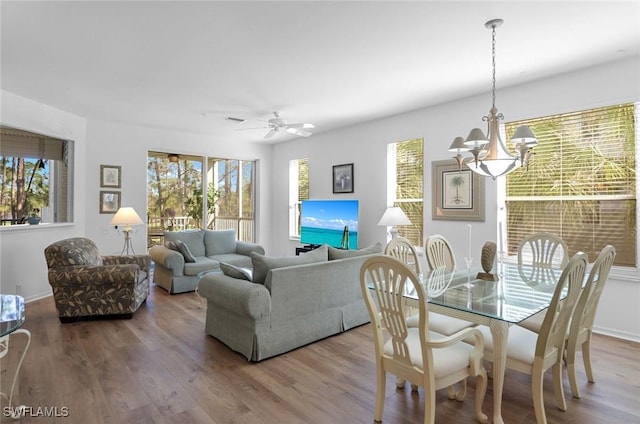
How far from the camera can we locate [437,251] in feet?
11.8

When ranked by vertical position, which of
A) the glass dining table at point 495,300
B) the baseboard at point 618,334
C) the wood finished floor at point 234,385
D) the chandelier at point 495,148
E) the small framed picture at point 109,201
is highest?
the chandelier at point 495,148

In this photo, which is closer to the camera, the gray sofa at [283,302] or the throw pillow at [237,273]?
Answer: the gray sofa at [283,302]

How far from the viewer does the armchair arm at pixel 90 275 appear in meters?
3.79

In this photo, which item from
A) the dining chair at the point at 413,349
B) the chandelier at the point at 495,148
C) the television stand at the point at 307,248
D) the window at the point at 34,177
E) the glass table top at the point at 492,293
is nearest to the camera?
the dining chair at the point at 413,349

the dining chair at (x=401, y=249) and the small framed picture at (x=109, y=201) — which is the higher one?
the small framed picture at (x=109, y=201)

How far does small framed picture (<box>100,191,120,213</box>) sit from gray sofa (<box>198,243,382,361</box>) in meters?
3.56

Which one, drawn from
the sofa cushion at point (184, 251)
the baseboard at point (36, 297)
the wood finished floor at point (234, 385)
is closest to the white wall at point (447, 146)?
the wood finished floor at point (234, 385)

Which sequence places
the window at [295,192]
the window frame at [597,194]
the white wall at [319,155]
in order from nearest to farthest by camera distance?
the window frame at [597,194], the white wall at [319,155], the window at [295,192]

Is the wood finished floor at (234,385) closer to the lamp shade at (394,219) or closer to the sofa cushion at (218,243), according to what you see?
the lamp shade at (394,219)

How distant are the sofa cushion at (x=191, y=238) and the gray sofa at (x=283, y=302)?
258cm

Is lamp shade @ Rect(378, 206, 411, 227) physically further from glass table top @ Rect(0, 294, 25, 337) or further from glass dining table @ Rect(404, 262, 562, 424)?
glass table top @ Rect(0, 294, 25, 337)

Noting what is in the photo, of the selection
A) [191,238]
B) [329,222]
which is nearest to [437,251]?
[329,222]

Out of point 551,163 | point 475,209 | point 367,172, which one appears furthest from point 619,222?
point 367,172

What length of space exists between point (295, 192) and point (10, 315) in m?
5.65
